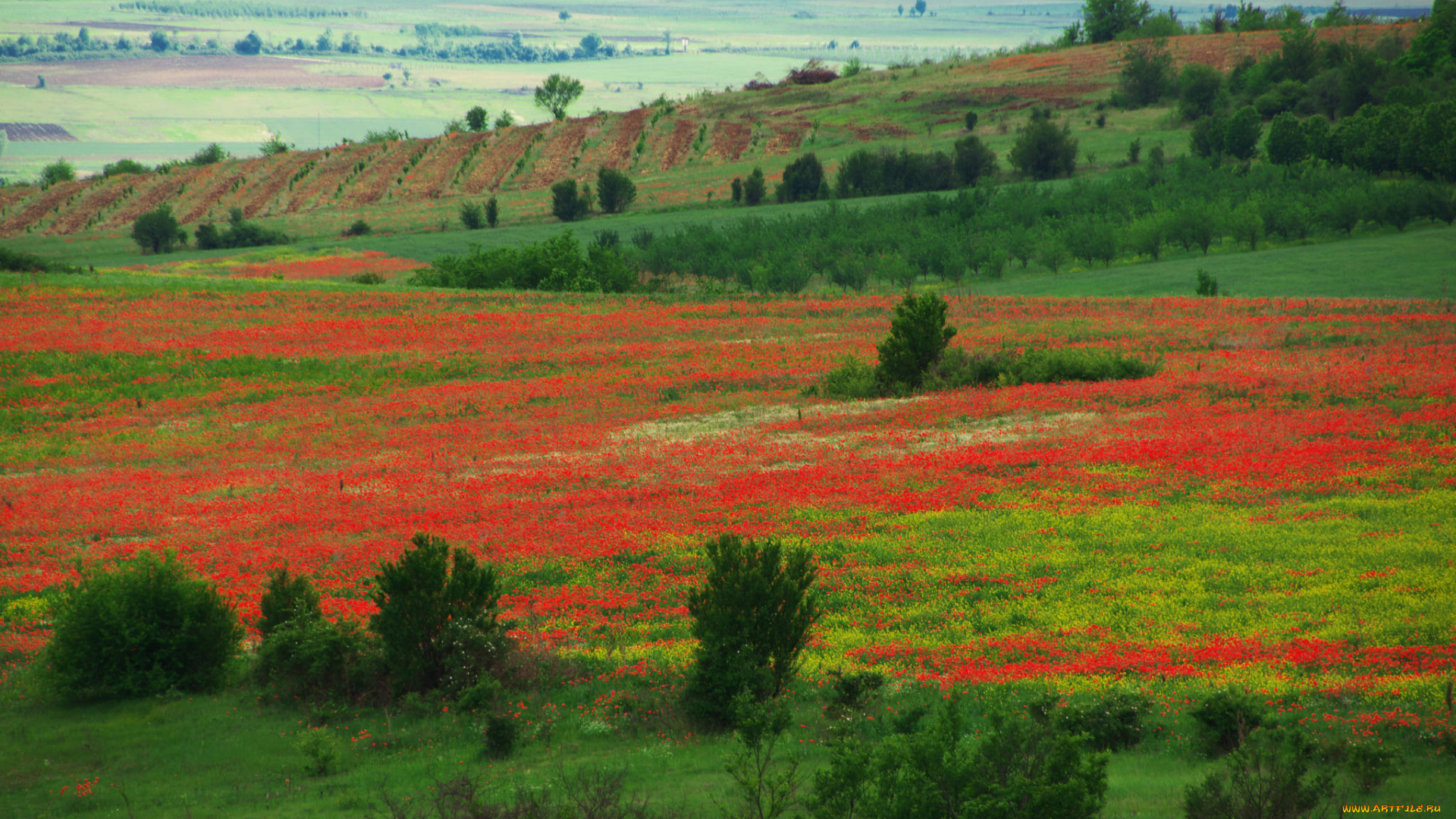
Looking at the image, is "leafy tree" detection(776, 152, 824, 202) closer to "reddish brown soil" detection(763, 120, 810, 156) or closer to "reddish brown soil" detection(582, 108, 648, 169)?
"reddish brown soil" detection(763, 120, 810, 156)

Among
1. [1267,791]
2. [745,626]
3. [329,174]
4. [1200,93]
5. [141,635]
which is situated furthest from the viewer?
[329,174]

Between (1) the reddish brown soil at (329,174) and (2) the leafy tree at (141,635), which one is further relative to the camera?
(1) the reddish brown soil at (329,174)

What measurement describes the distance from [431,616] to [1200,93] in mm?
124400

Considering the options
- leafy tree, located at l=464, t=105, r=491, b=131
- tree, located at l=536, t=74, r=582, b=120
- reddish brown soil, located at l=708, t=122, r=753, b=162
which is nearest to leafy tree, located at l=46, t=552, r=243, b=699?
reddish brown soil, located at l=708, t=122, r=753, b=162

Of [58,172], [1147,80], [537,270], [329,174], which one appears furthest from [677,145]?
[58,172]

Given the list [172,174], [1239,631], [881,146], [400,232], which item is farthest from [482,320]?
[172,174]

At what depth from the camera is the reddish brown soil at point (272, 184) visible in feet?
A: 362

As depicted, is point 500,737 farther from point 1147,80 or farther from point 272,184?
point 1147,80

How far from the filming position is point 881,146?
381 ft

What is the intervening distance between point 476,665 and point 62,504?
54.6ft

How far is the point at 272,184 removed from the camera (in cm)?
11700

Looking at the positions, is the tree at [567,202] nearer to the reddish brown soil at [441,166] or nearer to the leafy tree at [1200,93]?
the reddish brown soil at [441,166]

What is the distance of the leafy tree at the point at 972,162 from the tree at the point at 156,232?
79.4m

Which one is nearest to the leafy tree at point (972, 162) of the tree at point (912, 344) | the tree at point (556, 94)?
the tree at point (912, 344)
